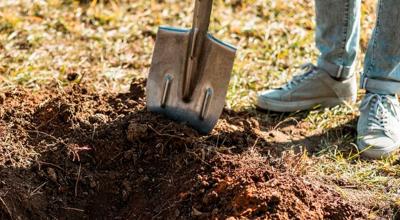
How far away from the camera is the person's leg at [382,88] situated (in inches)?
135

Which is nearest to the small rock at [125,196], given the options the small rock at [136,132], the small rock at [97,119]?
the small rock at [136,132]

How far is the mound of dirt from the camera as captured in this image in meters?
2.89

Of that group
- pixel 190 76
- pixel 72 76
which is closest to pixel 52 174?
pixel 190 76

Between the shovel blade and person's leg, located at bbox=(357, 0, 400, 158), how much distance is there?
2.47 ft

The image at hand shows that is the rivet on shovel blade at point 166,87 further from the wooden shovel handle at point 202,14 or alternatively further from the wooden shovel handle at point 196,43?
the wooden shovel handle at point 202,14

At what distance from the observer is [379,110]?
3.61 metres

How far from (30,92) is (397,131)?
1.83 metres

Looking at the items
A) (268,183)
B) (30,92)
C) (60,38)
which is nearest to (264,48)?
(60,38)

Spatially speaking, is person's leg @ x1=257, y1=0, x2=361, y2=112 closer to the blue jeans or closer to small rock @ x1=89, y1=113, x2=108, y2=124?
the blue jeans

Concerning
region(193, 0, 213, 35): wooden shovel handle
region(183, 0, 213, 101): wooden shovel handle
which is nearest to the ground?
region(183, 0, 213, 101): wooden shovel handle

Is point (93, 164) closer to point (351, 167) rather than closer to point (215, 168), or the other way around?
point (215, 168)

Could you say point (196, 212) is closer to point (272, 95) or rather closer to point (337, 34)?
point (272, 95)

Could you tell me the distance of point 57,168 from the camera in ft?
10.2

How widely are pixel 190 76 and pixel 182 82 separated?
0.20ft
